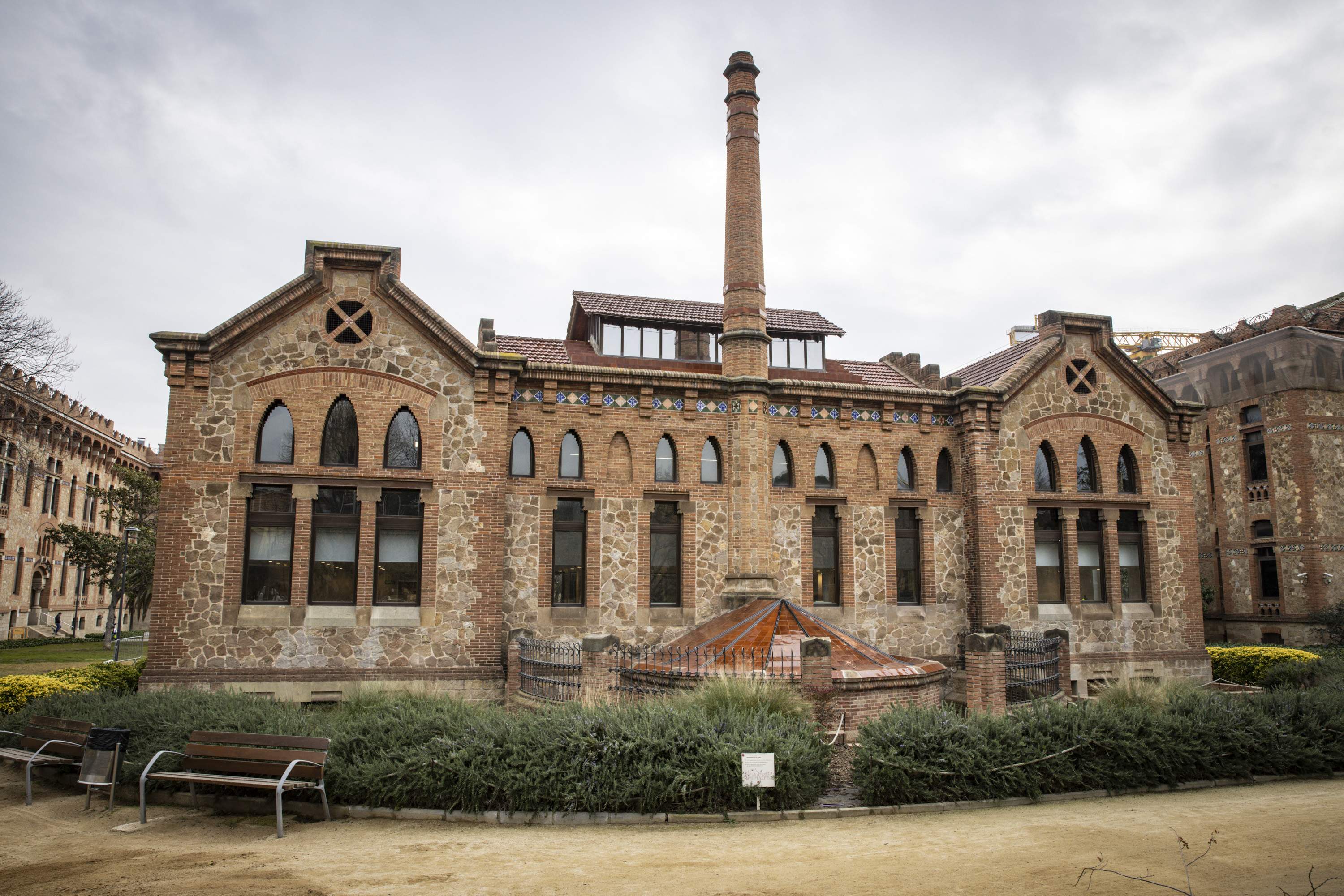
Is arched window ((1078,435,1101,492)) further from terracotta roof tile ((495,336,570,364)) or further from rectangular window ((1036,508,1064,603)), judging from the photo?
terracotta roof tile ((495,336,570,364))

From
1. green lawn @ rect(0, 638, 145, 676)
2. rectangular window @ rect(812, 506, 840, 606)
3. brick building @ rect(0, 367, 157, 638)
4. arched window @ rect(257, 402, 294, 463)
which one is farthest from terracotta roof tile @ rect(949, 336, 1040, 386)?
brick building @ rect(0, 367, 157, 638)

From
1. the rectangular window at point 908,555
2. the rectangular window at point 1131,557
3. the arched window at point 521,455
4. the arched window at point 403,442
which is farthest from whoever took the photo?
the rectangular window at point 1131,557

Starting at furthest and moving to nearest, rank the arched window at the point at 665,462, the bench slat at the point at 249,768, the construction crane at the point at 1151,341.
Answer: the construction crane at the point at 1151,341 → the arched window at the point at 665,462 → the bench slat at the point at 249,768

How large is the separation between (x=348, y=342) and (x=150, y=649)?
694cm

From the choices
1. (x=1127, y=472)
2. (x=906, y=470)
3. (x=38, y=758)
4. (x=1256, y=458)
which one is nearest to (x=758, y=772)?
(x=38, y=758)

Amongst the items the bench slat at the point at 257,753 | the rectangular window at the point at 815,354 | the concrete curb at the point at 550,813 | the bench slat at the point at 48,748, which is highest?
the rectangular window at the point at 815,354

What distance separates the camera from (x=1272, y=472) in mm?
29406

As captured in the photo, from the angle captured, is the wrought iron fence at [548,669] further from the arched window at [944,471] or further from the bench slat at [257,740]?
the arched window at [944,471]

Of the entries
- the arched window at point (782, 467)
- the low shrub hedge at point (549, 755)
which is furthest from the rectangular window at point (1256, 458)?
the low shrub hedge at point (549, 755)

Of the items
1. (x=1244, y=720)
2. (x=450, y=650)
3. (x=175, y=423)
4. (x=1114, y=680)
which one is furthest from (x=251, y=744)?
(x=1114, y=680)

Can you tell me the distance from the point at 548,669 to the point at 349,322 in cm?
830

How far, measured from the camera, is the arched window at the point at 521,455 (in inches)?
762

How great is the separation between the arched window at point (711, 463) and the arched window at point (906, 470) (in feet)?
15.4

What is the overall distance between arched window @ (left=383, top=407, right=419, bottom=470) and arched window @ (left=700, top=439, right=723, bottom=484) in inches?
254
